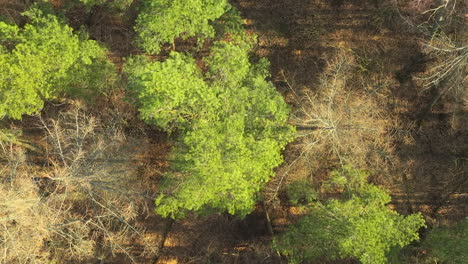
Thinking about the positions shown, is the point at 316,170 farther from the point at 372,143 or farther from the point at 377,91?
the point at 377,91

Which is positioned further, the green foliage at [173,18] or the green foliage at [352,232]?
the green foliage at [173,18]

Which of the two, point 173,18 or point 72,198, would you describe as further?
point 72,198

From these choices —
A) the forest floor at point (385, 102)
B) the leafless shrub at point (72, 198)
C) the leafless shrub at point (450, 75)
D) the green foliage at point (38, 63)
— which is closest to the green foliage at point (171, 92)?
the leafless shrub at point (72, 198)

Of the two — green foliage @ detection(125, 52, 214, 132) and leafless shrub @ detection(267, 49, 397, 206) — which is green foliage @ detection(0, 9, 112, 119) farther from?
leafless shrub @ detection(267, 49, 397, 206)

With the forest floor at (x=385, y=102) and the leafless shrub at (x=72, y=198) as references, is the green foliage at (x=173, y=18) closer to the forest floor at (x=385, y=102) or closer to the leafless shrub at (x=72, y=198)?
the leafless shrub at (x=72, y=198)

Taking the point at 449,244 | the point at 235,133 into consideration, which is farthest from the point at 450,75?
the point at 235,133

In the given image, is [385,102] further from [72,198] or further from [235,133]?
[72,198]
